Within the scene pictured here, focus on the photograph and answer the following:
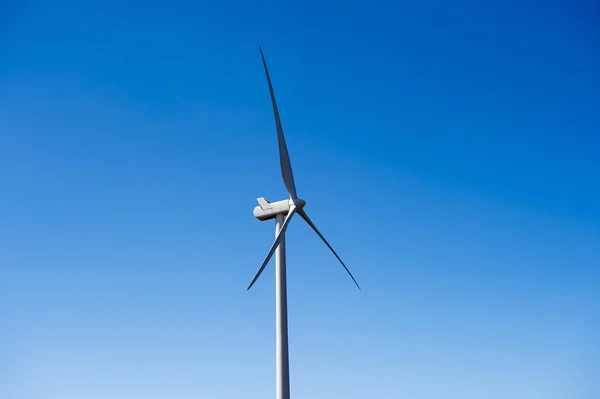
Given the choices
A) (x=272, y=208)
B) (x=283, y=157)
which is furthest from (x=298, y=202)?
(x=283, y=157)

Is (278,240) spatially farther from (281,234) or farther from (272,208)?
(272,208)

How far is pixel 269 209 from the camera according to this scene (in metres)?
31.9

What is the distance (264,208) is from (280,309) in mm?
6598

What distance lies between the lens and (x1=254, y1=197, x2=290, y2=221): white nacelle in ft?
103

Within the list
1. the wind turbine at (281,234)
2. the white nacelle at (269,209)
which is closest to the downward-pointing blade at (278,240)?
the wind turbine at (281,234)

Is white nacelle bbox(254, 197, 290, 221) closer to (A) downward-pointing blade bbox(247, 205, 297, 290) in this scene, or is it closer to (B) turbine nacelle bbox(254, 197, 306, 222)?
(B) turbine nacelle bbox(254, 197, 306, 222)

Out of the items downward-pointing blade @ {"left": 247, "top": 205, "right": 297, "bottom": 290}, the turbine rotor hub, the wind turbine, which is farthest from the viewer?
the turbine rotor hub

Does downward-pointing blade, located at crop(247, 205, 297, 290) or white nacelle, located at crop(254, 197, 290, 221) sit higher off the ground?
white nacelle, located at crop(254, 197, 290, 221)

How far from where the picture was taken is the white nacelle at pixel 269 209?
31.4m

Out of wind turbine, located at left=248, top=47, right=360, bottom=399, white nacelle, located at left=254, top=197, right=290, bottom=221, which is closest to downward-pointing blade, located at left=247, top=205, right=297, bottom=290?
wind turbine, located at left=248, top=47, right=360, bottom=399

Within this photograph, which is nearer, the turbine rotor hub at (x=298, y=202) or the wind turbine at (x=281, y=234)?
the wind turbine at (x=281, y=234)

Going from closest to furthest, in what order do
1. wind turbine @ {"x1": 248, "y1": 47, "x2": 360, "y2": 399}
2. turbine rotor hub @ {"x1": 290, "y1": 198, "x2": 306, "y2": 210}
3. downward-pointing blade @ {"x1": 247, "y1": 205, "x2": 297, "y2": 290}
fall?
wind turbine @ {"x1": 248, "y1": 47, "x2": 360, "y2": 399}, downward-pointing blade @ {"x1": 247, "y1": 205, "x2": 297, "y2": 290}, turbine rotor hub @ {"x1": 290, "y1": 198, "x2": 306, "y2": 210}

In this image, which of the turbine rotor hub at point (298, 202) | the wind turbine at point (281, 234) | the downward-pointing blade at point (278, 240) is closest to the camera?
the wind turbine at point (281, 234)

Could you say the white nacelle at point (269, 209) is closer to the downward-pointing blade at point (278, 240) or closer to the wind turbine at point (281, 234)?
the wind turbine at point (281, 234)
